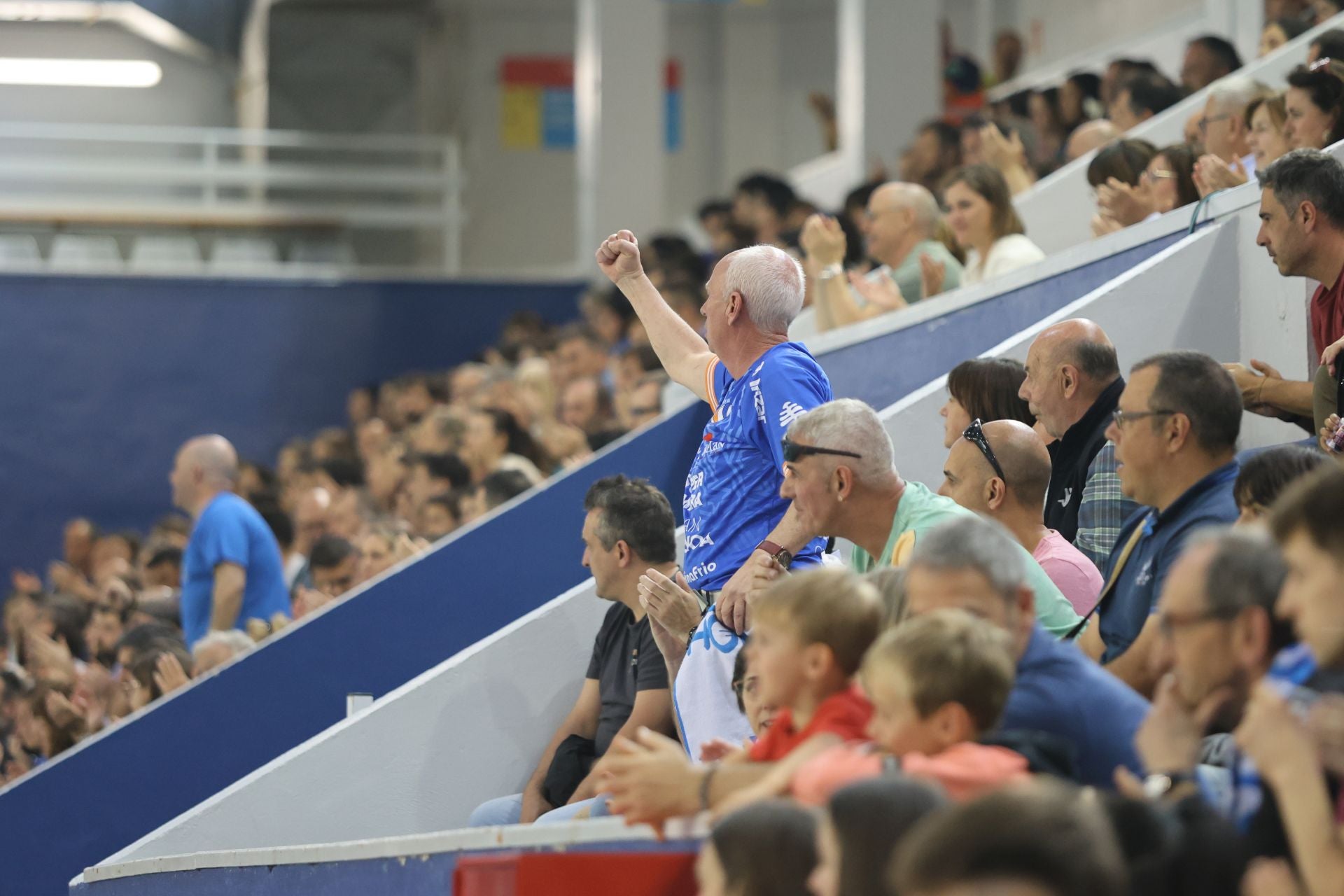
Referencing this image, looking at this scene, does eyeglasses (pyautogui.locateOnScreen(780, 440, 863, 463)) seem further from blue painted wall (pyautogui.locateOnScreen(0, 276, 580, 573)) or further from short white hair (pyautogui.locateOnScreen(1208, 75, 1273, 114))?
blue painted wall (pyautogui.locateOnScreen(0, 276, 580, 573))

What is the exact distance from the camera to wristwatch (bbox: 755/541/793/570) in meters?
3.66

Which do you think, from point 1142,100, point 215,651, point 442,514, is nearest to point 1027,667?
point 215,651

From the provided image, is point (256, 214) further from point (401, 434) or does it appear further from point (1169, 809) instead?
point (1169, 809)

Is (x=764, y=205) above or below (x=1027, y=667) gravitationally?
above

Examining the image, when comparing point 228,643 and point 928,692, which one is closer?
point 928,692

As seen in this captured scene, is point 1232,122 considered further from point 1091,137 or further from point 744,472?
point 744,472

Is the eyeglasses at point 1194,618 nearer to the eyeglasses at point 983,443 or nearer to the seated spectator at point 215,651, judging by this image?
the eyeglasses at point 983,443

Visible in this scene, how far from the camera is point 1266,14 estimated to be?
8891mm

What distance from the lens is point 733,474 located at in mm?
3957

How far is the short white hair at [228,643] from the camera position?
6516mm

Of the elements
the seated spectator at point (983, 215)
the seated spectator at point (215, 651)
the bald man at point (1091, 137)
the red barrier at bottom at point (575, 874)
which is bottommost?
the seated spectator at point (215, 651)

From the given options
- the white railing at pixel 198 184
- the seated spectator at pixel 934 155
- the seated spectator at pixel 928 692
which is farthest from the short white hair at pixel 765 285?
the white railing at pixel 198 184

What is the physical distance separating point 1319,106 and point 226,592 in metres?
4.36

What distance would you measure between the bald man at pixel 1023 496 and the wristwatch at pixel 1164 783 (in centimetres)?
129
